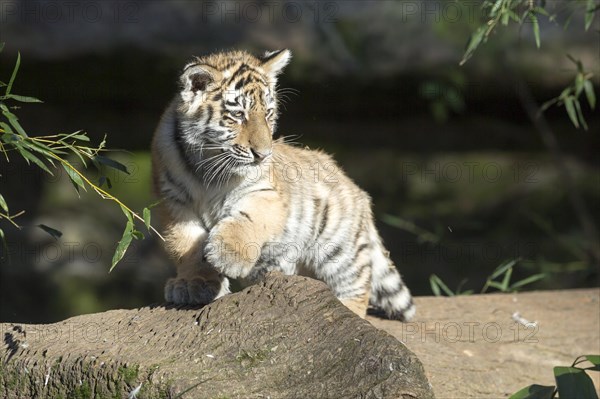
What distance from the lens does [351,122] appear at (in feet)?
23.9

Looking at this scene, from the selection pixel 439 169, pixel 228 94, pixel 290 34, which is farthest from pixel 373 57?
pixel 228 94

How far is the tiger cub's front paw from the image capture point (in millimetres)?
3408

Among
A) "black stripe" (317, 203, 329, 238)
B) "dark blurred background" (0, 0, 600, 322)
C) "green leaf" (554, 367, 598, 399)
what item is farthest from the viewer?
"dark blurred background" (0, 0, 600, 322)

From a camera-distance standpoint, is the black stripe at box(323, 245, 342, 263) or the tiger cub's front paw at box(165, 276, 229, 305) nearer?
the tiger cub's front paw at box(165, 276, 229, 305)

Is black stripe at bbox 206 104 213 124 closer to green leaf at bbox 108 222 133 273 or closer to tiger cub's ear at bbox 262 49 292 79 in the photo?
tiger cub's ear at bbox 262 49 292 79

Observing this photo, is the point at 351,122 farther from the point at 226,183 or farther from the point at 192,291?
the point at 192,291

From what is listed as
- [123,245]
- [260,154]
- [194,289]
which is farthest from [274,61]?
[123,245]

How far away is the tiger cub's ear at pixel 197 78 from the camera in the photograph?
3.57 meters

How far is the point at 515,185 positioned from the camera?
24.7 ft

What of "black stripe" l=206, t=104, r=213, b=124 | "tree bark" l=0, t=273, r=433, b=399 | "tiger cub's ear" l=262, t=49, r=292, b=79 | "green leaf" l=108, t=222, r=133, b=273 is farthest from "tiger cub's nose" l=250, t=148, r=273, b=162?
"green leaf" l=108, t=222, r=133, b=273

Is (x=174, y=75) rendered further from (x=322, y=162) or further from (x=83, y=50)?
(x=322, y=162)

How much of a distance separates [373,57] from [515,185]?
72.8 inches

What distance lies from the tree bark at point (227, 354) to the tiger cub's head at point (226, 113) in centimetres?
66

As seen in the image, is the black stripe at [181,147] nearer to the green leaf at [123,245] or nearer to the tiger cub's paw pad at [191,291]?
the tiger cub's paw pad at [191,291]
